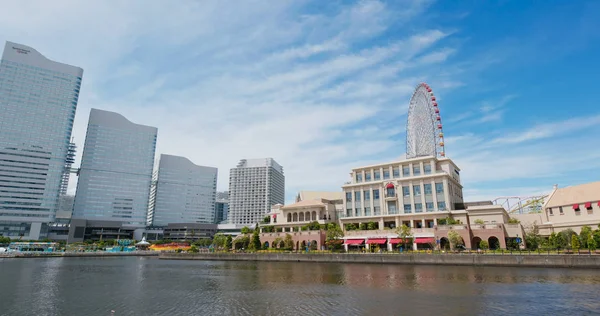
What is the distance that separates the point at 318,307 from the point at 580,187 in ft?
241

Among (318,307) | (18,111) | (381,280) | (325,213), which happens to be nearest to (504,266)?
(381,280)

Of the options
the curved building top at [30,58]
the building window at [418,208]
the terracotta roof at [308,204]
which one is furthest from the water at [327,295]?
the curved building top at [30,58]

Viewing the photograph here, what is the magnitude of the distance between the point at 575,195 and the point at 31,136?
227 m

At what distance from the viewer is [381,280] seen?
1575 inches

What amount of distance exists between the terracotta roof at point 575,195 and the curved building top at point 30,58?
749 feet

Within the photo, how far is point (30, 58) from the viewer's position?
192 meters

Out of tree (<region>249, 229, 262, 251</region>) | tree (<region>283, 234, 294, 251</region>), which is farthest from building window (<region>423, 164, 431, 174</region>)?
tree (<region>249, 229, 262, 251</region>)

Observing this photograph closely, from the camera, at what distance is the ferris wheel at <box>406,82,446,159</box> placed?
89.8 meters

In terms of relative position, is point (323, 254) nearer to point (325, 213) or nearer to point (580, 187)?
point (325, 213)

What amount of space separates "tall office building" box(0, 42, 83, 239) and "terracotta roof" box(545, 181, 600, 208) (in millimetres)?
215985

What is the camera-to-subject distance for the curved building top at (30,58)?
188 m

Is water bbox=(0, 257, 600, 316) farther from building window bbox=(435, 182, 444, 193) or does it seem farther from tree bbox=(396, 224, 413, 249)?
building window bbox=(435, 182, 444, 193)

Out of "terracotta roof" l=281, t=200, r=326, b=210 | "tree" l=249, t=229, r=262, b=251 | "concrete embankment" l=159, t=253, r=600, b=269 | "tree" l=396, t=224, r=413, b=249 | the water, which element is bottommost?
the water

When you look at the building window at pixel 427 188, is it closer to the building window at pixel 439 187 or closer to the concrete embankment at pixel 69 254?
the building window at pixel 439 187
